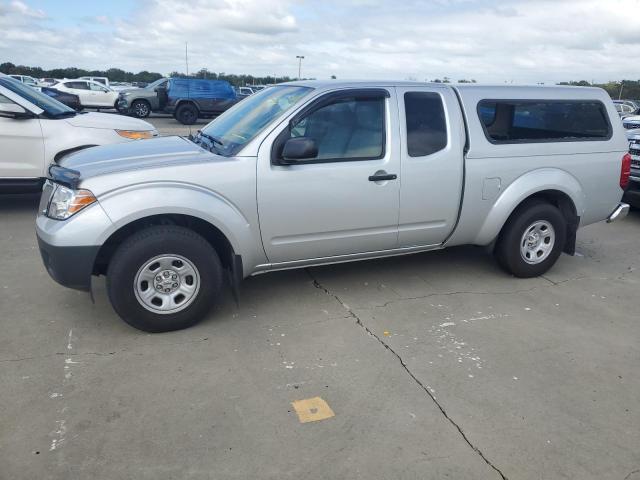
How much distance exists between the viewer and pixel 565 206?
5121 millimetres

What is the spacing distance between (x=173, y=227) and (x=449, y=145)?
93.7 inches

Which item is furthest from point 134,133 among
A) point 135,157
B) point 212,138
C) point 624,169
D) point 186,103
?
A: point 186,103

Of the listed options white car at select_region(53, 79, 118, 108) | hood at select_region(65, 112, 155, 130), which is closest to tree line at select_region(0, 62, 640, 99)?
white car at select_region(53, 79, 118, 108)

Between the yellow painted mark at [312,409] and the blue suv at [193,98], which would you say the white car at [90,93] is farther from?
the yellow painted mark at [312,409]

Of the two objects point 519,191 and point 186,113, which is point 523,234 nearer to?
point 519,191

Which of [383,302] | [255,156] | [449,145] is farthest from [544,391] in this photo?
[255,156]

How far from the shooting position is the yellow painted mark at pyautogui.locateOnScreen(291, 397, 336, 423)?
9.57 ft

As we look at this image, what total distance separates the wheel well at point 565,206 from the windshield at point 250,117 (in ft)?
8.02

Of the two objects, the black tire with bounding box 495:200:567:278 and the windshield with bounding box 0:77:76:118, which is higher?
the windshield with bounding box 0:77:76:118

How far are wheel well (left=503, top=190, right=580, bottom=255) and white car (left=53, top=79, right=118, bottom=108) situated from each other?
2414cm

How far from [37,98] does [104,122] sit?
0.90 metres

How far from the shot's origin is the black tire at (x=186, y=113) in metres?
21.3

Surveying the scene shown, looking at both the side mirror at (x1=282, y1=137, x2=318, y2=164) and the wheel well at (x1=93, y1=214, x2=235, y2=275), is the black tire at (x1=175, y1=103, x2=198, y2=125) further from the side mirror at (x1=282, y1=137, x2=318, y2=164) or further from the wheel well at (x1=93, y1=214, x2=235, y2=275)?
the side mirror at (x1=282, y1=137, x2=318, y2=164)

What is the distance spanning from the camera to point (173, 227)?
3.72 meters
